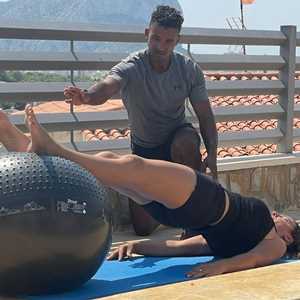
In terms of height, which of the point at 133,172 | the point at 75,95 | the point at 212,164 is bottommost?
the point at 212,164

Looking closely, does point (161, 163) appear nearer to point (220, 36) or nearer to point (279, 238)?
point (279, 238)

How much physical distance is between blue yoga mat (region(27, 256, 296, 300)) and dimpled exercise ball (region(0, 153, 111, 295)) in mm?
151

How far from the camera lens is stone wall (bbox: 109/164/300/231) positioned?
27.1 feet

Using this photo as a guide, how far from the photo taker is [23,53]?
6930 millimetres

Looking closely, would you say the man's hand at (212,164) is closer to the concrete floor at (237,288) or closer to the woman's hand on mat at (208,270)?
the woman's hand on mat at (208,270)

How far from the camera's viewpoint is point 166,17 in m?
6.03

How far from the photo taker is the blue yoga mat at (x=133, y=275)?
408 centimetres

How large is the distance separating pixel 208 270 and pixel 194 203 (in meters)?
0.40

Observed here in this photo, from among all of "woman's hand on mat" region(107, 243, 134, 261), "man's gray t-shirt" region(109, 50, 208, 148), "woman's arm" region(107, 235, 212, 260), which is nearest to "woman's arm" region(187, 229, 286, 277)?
"woman's arm" region(107, 235, 212, 260)

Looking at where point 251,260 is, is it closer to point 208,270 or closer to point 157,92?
point 208,270

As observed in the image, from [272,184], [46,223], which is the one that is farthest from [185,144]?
[46,223]

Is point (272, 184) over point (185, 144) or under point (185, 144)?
under

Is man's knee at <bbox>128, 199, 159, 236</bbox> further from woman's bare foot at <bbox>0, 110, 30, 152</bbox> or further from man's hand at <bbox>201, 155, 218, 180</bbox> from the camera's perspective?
woman's bare foot at <bbox>0, 110, 30, 152</bbox>

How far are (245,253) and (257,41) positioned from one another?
4493 mm
